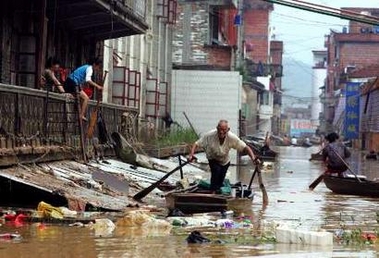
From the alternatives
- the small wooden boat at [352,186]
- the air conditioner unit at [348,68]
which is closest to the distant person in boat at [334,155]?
the small wooden boat at [352,186]

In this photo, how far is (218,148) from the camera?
52.3 ft

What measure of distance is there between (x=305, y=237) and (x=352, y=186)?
10.3 meters

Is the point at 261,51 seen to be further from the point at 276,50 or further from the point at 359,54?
the point at 276,50

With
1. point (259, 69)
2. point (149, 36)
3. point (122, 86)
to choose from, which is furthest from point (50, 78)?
point (259, 69)

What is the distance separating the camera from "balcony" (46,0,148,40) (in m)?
21.1

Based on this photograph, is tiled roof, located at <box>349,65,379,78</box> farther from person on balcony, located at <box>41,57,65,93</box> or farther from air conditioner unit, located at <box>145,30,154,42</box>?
person on balcony, located at <box>41,57,65,93</box>

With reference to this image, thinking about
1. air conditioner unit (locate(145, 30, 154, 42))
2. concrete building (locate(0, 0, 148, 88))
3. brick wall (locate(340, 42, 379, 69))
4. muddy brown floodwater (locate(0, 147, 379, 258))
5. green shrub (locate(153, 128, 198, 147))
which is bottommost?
muddy brown floodwater (locate(0, 147, 379, 258))

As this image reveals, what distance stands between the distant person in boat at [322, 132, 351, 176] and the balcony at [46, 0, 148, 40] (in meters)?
6.30

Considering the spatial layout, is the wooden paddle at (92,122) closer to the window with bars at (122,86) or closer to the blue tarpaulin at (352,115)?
the window with bars at (122,86)

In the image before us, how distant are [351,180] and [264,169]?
1403 centimetres

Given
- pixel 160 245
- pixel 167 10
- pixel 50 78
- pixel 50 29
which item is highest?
pixel 167 10

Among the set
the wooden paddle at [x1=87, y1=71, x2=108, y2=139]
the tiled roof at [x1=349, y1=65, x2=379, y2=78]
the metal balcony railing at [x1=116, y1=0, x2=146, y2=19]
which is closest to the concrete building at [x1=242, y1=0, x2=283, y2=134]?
the tiled roof at [x1=349, y1=65, x2=379, y2=78]

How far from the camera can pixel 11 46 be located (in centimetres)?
2030

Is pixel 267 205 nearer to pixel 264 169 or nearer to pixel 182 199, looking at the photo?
pixel 182 199
